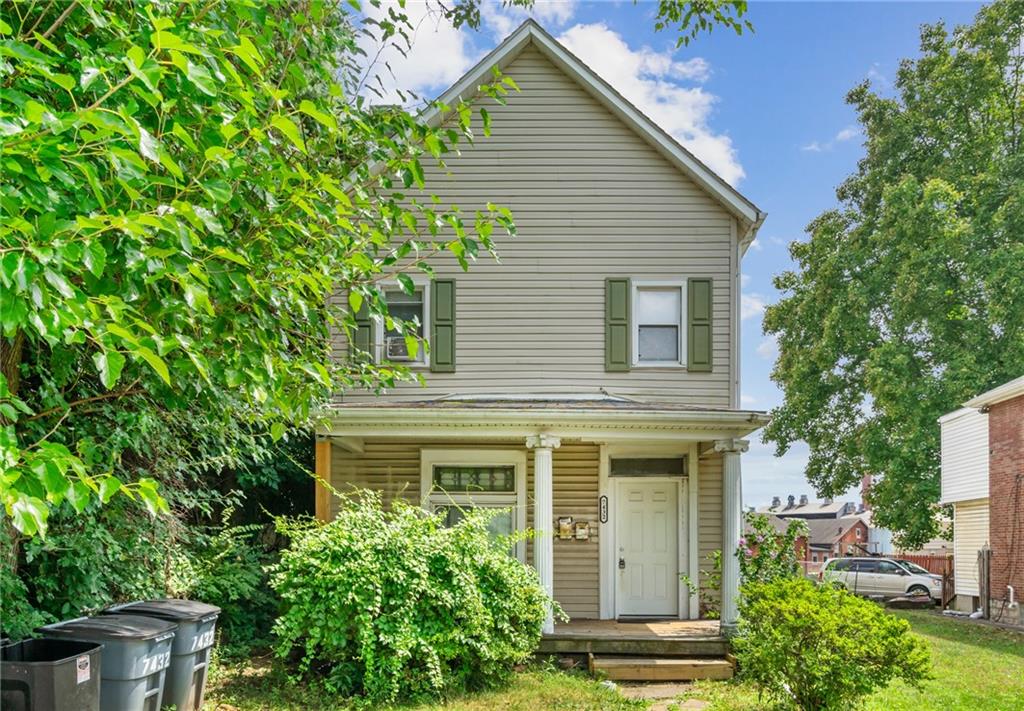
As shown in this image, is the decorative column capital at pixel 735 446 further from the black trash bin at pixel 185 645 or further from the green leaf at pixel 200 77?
the green leaf at pixel 200 77

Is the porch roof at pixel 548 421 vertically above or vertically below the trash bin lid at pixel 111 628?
above

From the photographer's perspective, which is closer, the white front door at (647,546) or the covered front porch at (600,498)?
the covered front porch at (600,498)

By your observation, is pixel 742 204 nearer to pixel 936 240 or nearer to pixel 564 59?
pixel 564 59

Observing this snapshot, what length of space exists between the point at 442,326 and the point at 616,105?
4044 mm

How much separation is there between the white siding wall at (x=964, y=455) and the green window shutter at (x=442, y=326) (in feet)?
45.8

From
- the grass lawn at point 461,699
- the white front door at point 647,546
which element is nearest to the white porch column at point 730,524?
the white front door at point 647,546

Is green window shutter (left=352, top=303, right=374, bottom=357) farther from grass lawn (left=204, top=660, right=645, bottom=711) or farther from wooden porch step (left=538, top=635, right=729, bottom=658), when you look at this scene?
wooden porch step (left=538, top=635, right=729, bottom=658)

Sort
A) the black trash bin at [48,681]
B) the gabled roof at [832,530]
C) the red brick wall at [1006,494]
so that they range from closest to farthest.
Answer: the black trash bin at [48,681], the red brick wall at [1006,494], the gabled roof at [832,530]

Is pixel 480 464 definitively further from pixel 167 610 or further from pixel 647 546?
pixel 167 610

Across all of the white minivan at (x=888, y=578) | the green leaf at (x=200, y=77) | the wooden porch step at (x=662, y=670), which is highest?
the green leaf at (x=200, y=77)

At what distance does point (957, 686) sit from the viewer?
30.1 feet

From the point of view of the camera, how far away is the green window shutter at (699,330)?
10953mm

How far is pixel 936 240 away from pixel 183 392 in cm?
2094

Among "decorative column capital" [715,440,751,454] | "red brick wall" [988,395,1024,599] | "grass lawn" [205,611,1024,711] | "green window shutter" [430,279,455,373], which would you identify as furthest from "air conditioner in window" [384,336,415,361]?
"red brick wall" [988,395,1024,599]
